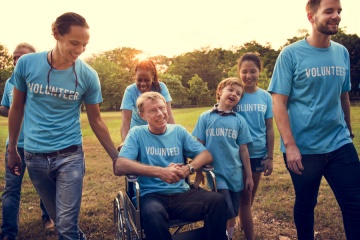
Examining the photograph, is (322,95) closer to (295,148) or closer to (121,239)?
(295,148)

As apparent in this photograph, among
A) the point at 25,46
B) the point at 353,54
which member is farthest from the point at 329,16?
the point at 353,54

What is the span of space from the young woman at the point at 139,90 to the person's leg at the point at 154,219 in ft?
3.65

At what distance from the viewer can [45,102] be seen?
2707mm

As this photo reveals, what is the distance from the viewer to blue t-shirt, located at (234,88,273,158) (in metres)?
3.35

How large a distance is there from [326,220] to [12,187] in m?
3.63

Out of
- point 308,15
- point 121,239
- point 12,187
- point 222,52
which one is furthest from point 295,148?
point 222,52

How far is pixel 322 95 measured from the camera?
2.66 metres

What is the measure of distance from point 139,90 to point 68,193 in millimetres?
1427

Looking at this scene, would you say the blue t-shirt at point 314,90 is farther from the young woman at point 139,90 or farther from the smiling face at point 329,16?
the young woman at point 139,90

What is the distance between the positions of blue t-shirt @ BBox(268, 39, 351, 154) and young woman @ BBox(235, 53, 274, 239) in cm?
60

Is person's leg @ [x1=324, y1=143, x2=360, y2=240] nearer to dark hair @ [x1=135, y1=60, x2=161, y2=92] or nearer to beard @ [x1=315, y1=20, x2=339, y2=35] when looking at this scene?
beard @ [x1=315, y1=20, x2=339, y2=35]

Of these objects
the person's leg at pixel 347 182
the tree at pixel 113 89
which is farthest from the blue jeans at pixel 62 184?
the tree at pixel 113 89

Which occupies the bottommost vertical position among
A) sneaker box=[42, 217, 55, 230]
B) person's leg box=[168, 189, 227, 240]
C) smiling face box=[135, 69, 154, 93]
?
sneaker box=[42, 217, 55, 230]

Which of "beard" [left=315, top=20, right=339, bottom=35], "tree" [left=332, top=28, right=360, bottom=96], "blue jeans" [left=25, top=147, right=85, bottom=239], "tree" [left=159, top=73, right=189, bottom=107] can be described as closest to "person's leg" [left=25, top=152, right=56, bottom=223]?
"blue jeans" [left=25, top=147, right=85, bottom=239]
